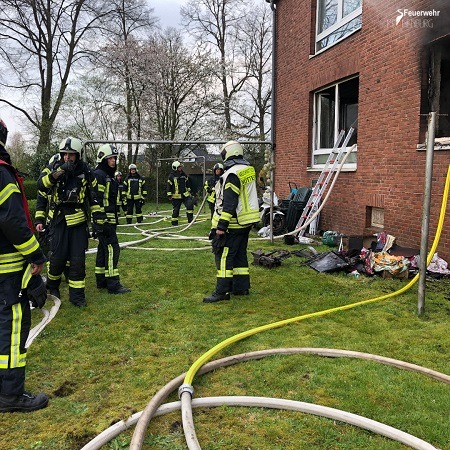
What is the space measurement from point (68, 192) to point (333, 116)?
279 inches

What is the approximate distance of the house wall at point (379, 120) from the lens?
6.76 meters

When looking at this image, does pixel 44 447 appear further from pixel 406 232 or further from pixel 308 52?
pixel 308 52

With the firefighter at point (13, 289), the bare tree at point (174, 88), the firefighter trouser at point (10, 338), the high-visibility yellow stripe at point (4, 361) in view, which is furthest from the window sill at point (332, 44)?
the bare tree at point (174, 88)

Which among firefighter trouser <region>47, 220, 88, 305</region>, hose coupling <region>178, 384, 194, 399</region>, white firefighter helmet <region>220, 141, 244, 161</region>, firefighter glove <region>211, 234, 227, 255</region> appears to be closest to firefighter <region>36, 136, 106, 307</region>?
firefighter trouser <region>47, 220, 88, 305</region>

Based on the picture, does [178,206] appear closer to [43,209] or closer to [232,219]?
[43,209]

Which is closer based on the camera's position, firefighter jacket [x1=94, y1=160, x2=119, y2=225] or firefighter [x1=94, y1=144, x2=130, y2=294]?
firefighter jacket [x1=94, y1=160, x2=119, y2=225]

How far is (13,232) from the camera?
2746mm

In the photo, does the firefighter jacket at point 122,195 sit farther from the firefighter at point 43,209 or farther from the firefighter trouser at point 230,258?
the firefighter trouser at point 230,258

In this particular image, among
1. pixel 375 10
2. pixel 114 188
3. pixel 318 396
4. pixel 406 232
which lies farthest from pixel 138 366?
pixel 375 10

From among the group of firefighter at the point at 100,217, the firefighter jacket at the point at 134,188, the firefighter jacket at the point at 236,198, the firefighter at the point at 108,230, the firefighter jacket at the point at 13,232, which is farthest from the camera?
the firefighter jacket at the point at 134,188

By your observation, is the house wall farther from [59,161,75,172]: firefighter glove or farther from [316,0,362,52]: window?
[59,161,75,172]: firefighter glove

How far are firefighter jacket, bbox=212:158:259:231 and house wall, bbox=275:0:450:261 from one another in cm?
292

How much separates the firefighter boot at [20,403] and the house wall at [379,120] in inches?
221

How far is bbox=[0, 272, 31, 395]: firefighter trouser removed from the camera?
281cm
